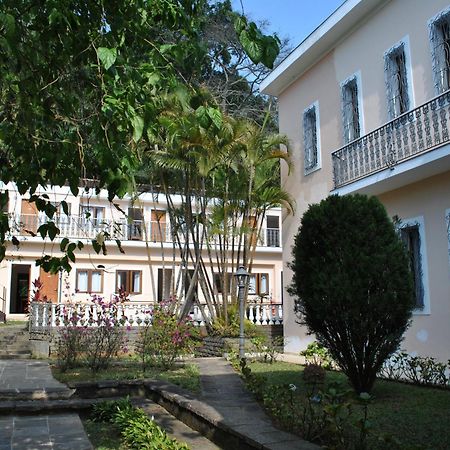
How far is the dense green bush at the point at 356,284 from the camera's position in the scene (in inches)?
265

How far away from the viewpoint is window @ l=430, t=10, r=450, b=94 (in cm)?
974

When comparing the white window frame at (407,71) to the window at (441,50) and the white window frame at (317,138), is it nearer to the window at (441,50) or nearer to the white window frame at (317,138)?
the window at (441,50)

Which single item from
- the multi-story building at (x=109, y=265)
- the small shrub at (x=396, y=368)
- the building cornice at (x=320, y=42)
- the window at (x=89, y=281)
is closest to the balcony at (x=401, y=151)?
the building cornice at (x=320, y=42)

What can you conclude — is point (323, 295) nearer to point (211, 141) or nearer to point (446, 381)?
point (446, 381)

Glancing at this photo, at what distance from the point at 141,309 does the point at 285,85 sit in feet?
27.6

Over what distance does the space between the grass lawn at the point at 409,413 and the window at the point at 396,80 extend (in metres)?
5.29

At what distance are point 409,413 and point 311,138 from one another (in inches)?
352

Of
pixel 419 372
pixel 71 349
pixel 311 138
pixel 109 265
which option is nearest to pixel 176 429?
pixel 419 372

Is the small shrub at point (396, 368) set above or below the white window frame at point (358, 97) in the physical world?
below

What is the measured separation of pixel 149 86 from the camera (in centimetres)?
389

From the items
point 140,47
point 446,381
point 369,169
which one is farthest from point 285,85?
point 140,47

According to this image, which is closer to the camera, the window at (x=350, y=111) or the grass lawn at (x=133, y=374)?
the grass lawn at (x=133, y=374)

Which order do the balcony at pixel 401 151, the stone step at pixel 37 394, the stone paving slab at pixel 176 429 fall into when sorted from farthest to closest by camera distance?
the balcony at pixel 401 151 < the stone step at pixel 37 394 < the stone paving slab at pixel 176 429

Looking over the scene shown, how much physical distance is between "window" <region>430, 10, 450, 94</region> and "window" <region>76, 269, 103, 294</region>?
20.1 m
